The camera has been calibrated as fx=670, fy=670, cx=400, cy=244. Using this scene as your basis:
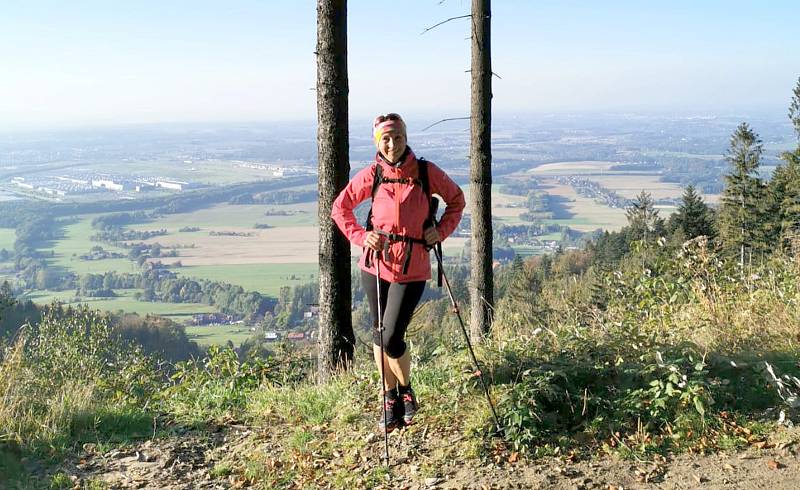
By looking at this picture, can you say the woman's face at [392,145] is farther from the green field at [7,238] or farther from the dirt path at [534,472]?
the green field at [7,238]

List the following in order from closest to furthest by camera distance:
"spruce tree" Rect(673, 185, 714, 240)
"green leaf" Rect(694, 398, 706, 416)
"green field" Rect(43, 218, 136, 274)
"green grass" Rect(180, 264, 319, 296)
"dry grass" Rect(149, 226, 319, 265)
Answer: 1. "green leaf" Rect(694, 398, 706, 416)
2. "spruce tree" Rect(673, 185, 714, 240)
3. "green grass" Rect(180, 264, 319, 296)
4. "green field" Rect(43, 218, 136, 274)
5. "dry grass" Rect(149, 226, 319, 265)

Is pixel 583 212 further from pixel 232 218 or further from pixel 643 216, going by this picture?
pixel 232 218

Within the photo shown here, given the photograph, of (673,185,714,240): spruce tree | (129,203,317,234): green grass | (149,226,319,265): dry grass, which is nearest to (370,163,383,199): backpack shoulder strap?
(673,185,714,240): spruce tree

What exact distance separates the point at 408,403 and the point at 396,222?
1.31 metres

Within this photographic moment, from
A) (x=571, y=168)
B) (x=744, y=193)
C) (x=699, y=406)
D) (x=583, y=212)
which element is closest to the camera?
(x=699, y=406)

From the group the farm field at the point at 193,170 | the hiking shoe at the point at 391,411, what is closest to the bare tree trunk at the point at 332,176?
the hiking shoe at the point at 391,411

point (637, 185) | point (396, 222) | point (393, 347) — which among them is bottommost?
point (637, 185)

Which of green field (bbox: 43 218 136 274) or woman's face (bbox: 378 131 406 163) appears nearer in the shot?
woman's face (bbox: 378 131 406 163)

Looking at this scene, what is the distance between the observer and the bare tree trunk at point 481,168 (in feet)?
24.5

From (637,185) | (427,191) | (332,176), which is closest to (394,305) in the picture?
(427,191)

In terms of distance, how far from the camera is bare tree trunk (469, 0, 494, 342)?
7.47m

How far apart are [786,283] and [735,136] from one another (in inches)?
1270

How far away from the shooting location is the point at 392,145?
4.32m

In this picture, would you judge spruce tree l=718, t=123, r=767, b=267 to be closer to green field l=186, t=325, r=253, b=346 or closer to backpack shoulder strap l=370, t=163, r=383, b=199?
green field l=186, t=325, r=253, b=346
